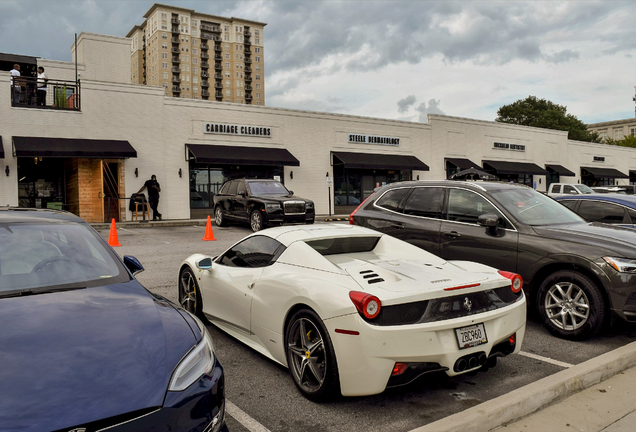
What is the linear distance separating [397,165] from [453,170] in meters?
6.80

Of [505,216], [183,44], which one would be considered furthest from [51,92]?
[183,44]

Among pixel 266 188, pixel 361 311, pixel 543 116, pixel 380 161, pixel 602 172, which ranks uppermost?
pixel 543 116

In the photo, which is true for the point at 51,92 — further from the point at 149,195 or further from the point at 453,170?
the point at 453,170

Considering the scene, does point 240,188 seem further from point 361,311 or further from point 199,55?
point 199,55

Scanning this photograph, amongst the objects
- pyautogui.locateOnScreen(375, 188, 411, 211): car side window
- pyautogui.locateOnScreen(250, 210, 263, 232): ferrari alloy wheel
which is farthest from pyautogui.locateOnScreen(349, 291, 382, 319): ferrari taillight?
pyautogui.locateOnScreen(250, 210, 263, 232): ferrari alloy wheel

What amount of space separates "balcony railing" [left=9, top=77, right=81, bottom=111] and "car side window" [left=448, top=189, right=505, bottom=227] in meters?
19.8

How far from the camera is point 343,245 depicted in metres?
4.75

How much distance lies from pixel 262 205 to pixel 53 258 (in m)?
12.2

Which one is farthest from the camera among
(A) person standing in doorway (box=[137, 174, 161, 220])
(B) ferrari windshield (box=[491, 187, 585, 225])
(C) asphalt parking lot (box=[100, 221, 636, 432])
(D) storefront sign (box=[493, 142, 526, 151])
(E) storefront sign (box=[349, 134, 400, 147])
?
(D) storefront sign (box=[493, 142, 526, 151])

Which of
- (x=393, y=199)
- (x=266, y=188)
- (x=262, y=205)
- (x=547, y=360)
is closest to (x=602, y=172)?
(x=266, y=188)

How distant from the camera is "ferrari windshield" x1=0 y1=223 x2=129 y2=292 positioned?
333cm

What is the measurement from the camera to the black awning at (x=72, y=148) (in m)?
19.3

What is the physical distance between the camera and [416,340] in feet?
10.8

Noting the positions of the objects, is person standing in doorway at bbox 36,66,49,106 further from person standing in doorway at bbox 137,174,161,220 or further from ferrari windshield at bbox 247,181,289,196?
ferrari windshield at bbox 247,181,289,196
